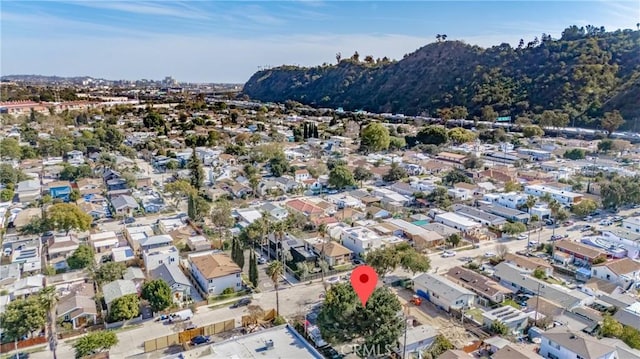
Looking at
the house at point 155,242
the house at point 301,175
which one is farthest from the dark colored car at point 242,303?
the house at point 301,175

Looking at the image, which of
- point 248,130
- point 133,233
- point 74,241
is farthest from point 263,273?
point 248,130

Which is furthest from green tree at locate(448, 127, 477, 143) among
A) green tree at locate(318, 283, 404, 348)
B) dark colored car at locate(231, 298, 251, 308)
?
green tree at locate(318, 283, 404, 348)

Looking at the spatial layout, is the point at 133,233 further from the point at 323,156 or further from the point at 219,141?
the point at 219,141

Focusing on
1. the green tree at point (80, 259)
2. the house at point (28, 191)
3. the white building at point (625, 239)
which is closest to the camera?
the green tree at point (80, 259)

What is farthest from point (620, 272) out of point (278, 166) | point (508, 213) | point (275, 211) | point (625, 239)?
point (278, 166)

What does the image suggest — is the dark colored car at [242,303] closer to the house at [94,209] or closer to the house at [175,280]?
the house at [175,280]

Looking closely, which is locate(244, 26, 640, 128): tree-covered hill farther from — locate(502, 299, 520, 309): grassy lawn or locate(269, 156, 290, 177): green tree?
locate(502, 299, 520, 309): grassy lawn
